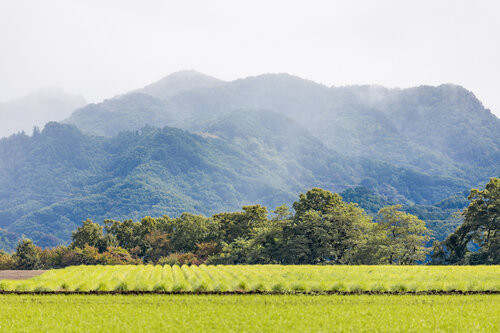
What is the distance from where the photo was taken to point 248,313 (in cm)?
2288

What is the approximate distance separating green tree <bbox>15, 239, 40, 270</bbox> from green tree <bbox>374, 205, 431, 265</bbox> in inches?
2483

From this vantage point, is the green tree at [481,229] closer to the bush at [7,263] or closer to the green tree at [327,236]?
the green tree at [327,236]

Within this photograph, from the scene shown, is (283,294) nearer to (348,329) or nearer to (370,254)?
(348,329)

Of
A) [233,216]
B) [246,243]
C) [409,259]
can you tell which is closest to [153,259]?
[233,216]

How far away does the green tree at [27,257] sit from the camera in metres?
87.2

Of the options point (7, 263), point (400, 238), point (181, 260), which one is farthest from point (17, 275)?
point (400, 238)

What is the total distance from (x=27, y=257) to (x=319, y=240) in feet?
182

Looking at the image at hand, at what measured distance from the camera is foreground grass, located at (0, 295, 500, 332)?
1995cm

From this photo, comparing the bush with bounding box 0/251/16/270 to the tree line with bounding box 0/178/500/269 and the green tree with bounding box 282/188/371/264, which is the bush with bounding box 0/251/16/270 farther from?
the green tree with bounding box 282/188/371/264

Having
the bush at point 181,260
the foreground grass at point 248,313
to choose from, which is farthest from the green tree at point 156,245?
the foreground grass at point 248,313

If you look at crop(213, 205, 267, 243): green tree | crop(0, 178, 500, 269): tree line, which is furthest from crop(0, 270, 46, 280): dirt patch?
crop(213, 205, 267, 243): green tree

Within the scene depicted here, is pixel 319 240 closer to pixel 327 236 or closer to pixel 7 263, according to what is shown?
pixel 327 236

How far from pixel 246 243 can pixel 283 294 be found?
42873 millimetres

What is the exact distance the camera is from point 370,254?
209 feet
